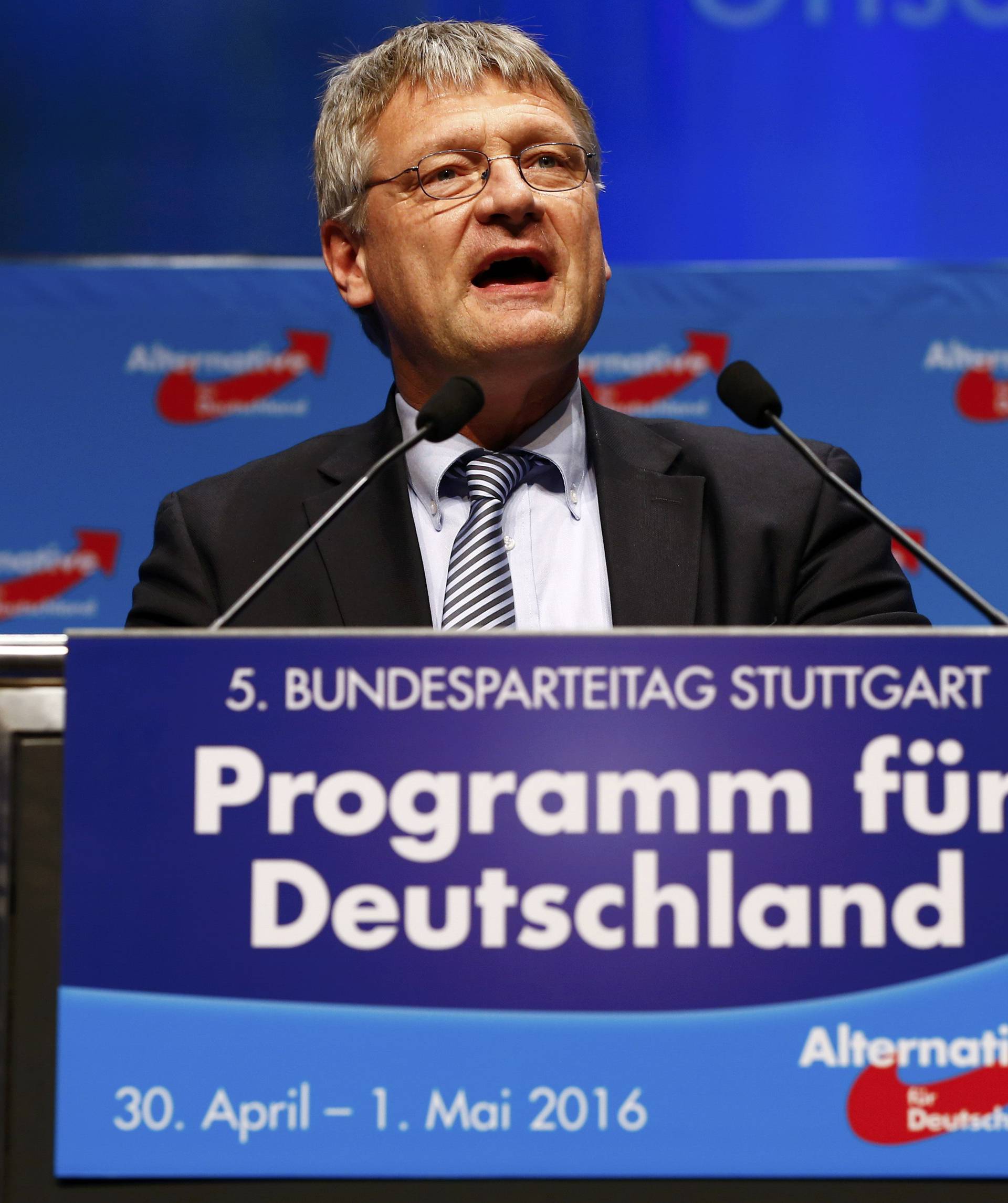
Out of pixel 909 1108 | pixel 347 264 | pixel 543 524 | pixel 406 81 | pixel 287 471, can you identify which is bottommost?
pixel 909 1108

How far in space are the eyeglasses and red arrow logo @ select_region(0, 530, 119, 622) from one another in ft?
4.14

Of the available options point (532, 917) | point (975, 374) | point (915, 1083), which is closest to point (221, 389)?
point (975, 374)

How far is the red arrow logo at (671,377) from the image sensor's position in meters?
2.75

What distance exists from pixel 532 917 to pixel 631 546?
0.81 m

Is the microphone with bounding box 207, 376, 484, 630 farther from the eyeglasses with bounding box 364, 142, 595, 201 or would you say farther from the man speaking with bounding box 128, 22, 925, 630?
the eyeglasses with bounding box 364, 142, 595, 201

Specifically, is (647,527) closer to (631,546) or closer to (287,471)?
(631,546)

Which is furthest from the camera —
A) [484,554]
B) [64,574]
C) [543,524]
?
[64,574]

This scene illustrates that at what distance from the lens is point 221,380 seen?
2.74 m

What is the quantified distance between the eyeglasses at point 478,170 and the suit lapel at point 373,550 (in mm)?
337

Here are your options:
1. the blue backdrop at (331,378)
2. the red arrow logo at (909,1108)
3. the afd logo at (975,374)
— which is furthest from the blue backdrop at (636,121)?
the red arrow logo at (909,1108)

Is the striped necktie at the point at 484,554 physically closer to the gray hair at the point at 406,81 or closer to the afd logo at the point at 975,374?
the gray hair at the point at 406,81

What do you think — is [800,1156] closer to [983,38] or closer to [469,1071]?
[469,1071]

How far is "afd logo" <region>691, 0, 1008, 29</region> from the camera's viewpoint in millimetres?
2822

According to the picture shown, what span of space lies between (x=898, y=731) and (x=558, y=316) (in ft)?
3.04
